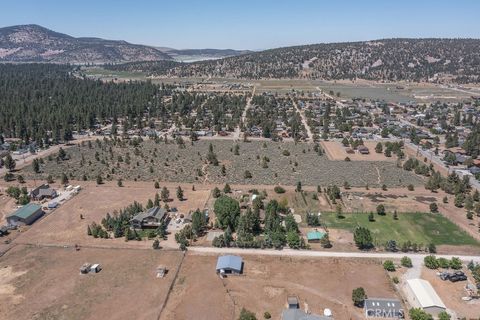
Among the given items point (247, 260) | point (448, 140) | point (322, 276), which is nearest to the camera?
point (322, 276)

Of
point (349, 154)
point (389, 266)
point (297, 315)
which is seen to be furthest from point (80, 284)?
point (349, 154)

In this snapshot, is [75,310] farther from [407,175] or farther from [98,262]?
[407,175]

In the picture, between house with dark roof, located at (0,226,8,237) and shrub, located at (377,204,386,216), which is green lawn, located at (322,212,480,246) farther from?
house with dark roof, located at (0,226,8,237)

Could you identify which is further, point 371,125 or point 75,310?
point 371,125

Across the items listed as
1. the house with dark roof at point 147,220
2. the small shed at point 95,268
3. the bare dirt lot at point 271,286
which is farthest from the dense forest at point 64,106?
the bare dirt lot at point 271,286

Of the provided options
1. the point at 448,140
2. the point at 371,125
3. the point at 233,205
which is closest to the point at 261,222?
the point at 233,205

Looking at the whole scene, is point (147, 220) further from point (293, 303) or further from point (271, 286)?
point (293, 303)

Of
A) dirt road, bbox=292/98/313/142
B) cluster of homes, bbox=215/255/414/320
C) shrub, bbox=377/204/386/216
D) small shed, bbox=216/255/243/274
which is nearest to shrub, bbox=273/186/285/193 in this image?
shrub, bbox=377/204/386/216

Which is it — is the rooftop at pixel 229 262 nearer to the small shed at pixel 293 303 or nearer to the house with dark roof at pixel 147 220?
the small shed at pixel 293 303
